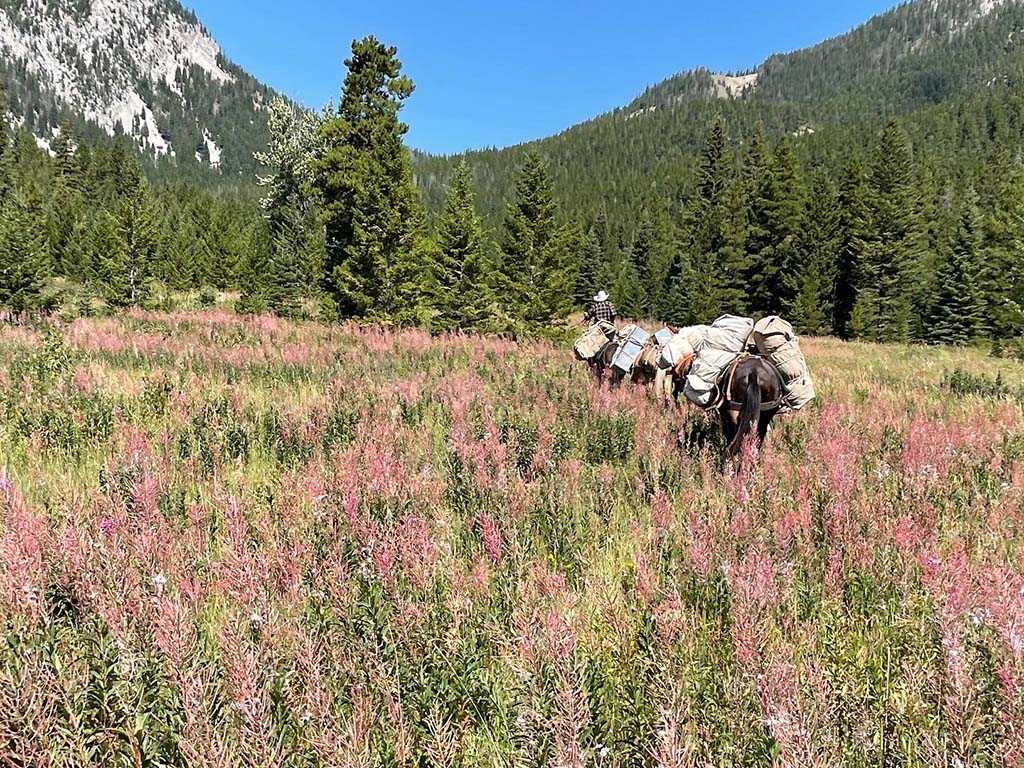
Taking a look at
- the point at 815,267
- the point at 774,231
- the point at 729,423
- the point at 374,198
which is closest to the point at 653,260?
the point at 774,231

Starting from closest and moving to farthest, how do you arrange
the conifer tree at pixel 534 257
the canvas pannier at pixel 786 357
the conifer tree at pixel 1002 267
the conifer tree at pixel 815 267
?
the canvas pannier at pixel 786 357 < the conifer tree at pixel 534 257 < the conifer tree at pixel 1002 267 < the conifer tree at pixel 815 267

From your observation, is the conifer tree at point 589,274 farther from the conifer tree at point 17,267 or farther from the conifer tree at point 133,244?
the conifer tree at point 17,267

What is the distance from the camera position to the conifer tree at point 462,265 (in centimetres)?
2112

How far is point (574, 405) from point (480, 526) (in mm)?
4068

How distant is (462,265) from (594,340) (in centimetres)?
1203

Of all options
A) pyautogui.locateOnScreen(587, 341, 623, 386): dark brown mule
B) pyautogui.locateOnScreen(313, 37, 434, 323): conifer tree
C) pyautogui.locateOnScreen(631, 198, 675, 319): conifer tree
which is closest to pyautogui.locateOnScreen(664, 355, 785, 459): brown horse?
pyautogui.locateOnScreen(587, 341, 623, 386): dark brown mule

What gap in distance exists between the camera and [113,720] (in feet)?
6.08

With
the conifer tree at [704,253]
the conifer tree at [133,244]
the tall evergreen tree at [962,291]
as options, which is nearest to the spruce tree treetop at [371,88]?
the conifer tree at [133,244]

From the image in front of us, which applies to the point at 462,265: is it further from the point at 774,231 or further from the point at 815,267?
the point at 774,231

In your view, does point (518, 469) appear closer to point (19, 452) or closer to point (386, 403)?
point (386, 403)

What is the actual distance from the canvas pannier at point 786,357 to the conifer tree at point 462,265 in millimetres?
15487

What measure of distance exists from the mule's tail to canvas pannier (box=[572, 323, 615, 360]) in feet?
15.1

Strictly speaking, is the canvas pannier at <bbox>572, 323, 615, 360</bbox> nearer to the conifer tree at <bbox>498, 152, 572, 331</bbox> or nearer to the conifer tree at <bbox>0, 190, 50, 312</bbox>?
the conifer tree at <bbox>498, 152, 572, 331</bbox>

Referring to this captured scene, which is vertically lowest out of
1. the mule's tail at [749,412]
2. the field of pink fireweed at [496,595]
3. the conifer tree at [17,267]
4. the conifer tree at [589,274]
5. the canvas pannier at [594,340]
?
the field of pink fireweed at [496,595]
